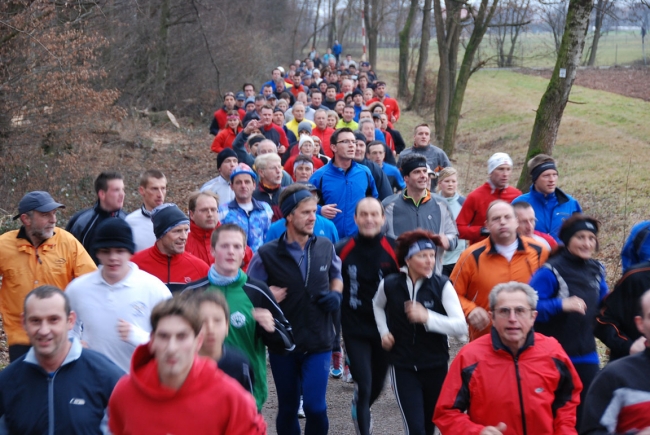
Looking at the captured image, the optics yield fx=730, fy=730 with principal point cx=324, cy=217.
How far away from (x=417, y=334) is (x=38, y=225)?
9.99ft

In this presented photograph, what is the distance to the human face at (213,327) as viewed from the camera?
390 cm

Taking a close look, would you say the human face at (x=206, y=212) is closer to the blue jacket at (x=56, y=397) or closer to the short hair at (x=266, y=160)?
the short hair at (x=266, y=160)

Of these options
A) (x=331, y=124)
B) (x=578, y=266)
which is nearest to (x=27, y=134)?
(x=331, y=124)

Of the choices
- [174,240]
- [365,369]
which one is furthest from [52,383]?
[365,369]

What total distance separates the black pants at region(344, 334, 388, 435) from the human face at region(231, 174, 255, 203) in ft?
6.63

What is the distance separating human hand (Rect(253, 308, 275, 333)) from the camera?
15.7 ft

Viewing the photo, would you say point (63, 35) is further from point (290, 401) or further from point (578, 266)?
point (578, 266)

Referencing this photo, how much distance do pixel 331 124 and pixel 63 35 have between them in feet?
17.7

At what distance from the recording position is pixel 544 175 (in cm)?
711

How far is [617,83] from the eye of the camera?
145ft

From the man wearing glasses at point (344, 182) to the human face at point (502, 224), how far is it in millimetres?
2915

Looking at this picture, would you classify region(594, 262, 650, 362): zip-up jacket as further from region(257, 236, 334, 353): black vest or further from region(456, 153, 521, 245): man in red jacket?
region(456, 153, 521, 245): man in red jacket

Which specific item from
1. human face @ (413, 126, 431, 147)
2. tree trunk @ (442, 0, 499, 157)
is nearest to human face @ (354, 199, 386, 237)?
human face @ (413, 126, 431, 147)

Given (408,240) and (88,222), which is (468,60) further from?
(408,240)
